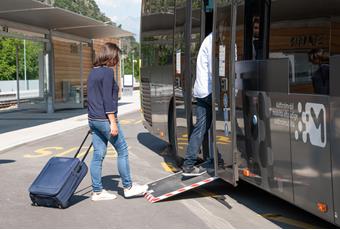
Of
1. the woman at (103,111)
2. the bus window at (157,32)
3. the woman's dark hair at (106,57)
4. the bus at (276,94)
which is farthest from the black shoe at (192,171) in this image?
the bus window at (157,32)

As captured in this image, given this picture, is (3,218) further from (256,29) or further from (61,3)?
(61,3)

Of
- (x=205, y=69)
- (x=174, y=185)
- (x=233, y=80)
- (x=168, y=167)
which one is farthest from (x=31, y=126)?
(x=233, y=80)

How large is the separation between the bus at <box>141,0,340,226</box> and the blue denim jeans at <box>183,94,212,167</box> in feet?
0.90

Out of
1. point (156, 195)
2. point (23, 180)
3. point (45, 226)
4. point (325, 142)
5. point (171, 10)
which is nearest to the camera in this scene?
point (325, 142)

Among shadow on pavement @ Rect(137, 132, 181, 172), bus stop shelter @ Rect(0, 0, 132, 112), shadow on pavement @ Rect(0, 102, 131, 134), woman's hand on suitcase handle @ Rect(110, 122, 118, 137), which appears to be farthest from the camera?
bus stop shelter @ Rect(0, 0, 132, 112)

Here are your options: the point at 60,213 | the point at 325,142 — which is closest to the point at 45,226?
the point at 60,213

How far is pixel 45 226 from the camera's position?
19.9 feet

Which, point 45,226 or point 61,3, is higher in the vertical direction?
point 61,3

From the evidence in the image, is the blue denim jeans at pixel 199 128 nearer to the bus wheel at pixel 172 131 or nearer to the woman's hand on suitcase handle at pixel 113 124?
the woman's hand on suitcase handle at pixel 113 124

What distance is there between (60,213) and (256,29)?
304 cm

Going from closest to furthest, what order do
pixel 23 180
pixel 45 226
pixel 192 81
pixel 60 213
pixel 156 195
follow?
pixel 45 226 → pixel 60 213 → pixel 156 195 → pixel 192 81 → pixel 23 180

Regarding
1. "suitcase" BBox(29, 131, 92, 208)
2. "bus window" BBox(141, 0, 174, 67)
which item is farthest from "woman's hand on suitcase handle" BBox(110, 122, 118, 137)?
"bus window" BBox(141, 0, 174, 67)

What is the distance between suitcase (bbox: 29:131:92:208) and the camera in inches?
264

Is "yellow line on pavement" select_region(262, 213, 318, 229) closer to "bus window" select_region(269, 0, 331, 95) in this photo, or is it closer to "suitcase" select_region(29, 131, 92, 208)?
"bus window" select_region(269, 0, 331, 95)
